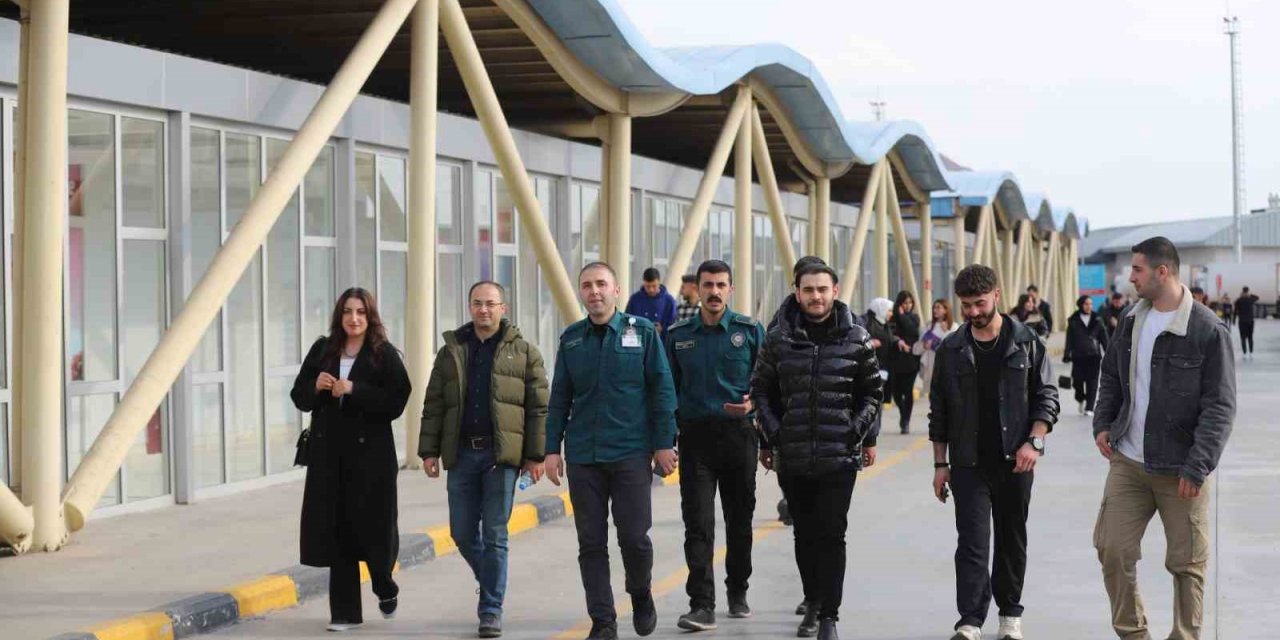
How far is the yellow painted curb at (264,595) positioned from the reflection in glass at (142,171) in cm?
429

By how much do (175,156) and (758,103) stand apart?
13.7 metres

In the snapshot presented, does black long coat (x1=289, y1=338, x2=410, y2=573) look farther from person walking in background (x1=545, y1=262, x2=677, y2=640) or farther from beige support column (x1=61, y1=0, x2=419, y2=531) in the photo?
beige support column (x1=61, y1=0, x2=419, y2=531)

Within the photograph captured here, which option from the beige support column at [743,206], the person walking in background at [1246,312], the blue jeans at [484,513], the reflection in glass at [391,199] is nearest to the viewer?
the blue jeans at [484,513]

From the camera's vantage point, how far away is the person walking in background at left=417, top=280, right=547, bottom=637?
870cm

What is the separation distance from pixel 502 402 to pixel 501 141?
8349 millimetres

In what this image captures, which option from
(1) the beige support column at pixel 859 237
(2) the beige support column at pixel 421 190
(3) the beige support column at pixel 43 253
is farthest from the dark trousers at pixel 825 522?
(1) the beige support column at pixel 859 237

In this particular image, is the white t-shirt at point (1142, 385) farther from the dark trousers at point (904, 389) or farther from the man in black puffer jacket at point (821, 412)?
the dark trousers at point (904, 389)

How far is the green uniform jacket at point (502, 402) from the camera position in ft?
28.5

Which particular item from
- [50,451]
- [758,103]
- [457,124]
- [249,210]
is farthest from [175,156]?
[758,103]

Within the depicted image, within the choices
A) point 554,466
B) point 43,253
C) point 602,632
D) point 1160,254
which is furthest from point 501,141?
point 1160,254

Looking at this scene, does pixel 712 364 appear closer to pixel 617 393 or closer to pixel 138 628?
pixel 617 393

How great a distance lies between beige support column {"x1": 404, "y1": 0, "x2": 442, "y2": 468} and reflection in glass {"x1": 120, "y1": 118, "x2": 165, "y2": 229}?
2.59 metres

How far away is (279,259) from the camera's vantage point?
15031 millimetres

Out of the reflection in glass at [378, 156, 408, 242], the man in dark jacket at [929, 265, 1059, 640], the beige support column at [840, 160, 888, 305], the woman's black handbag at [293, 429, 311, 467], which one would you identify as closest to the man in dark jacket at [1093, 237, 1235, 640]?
the man in dark jacket at [929, 265, 1059, 640]
